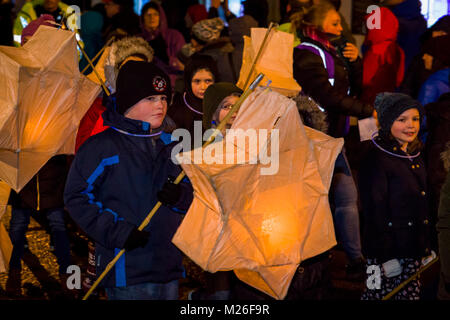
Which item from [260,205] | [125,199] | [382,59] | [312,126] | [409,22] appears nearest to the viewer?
[260,205]

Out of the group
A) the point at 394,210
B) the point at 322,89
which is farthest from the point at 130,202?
the point at 322,89

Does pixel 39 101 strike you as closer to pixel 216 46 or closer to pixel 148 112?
pixel 148 112

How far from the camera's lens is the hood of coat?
298 inches

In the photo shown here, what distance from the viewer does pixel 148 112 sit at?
4.15 metres

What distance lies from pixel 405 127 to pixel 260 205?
6.72 ft

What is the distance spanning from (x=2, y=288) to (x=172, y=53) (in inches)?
161

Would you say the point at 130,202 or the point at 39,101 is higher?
the point at 39,101

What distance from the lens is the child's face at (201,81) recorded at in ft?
20.5

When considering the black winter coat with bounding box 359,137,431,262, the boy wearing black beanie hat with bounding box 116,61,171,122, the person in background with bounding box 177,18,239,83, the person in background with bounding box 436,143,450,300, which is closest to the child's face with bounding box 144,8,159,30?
the person in background with bounding box 177,18,239,83

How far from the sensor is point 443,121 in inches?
239

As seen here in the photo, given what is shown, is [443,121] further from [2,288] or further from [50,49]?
[2,288]

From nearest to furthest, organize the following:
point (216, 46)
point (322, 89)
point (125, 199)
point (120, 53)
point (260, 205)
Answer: point (260, 205)
point (125, 199)
point (322, 89)
point (120, 53)
point (216, 46)

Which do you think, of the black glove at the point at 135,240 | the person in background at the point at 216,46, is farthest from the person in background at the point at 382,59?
the black glove at the point at 135,240

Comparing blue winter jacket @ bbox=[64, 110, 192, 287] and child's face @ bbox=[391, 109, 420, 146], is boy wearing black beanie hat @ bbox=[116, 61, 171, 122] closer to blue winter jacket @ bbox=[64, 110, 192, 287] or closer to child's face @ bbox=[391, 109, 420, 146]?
blue winter jacket @ bbox=[64, 110, 192, 287]
